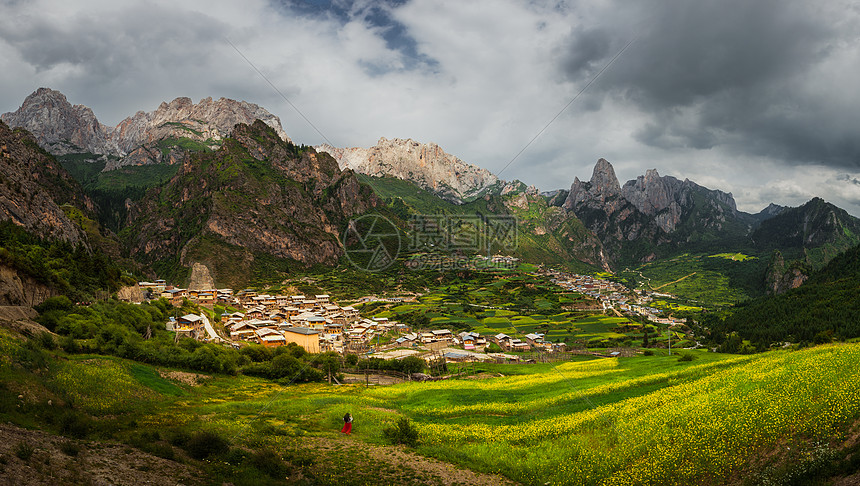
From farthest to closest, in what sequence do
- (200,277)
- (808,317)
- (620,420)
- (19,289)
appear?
(200,277), (808,317), (19,289), (620,420)

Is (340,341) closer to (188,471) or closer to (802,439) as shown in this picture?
(188,471)

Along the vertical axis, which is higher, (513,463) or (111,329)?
(111,329)

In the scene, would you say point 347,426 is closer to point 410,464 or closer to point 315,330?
point 410,464

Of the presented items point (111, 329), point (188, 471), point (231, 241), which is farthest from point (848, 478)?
point (231, 241)

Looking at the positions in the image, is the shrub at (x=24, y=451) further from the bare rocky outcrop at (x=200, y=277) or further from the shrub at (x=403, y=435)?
the bare rocky outcrop at (x=200, y=277)

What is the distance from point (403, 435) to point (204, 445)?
1183cm

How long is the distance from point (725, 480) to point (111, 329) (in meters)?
52.0

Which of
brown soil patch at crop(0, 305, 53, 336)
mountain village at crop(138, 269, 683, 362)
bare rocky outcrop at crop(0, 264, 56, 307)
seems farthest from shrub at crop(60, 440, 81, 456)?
mountain village at crop(138, 269, 683, 362)

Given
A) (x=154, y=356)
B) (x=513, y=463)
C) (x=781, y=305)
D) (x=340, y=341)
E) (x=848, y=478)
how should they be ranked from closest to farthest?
1. (x=848, y=478)
2. (x=513, y=463)
3. (x=154, y=356)
4. (x=340, y=341)
5. (x=781, y=305)

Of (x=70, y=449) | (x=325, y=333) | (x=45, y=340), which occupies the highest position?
(x=45, y=340)

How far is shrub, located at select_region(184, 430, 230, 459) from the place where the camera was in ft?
60.2

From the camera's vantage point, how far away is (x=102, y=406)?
2359 cm

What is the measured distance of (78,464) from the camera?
14.2 m

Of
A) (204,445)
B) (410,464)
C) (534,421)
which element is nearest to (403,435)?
(410,464)
